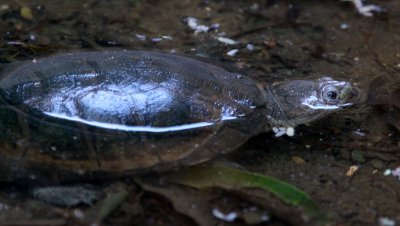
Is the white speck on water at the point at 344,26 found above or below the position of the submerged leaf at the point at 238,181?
above

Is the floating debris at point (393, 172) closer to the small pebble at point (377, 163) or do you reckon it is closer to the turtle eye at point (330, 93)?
the small pebble at point (377, 163)

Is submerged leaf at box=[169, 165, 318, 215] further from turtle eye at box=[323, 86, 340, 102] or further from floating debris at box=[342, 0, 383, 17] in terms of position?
floating debris at box=[342, 0, 383, 17]

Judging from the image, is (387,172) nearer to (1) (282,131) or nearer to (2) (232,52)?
(1) (282,131)

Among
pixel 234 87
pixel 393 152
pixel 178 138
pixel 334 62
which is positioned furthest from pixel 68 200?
pixel 334 62

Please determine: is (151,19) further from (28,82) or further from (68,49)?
(28,82)

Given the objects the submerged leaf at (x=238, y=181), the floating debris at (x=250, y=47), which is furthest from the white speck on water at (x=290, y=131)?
the floating debris at (x=250, y=47)
